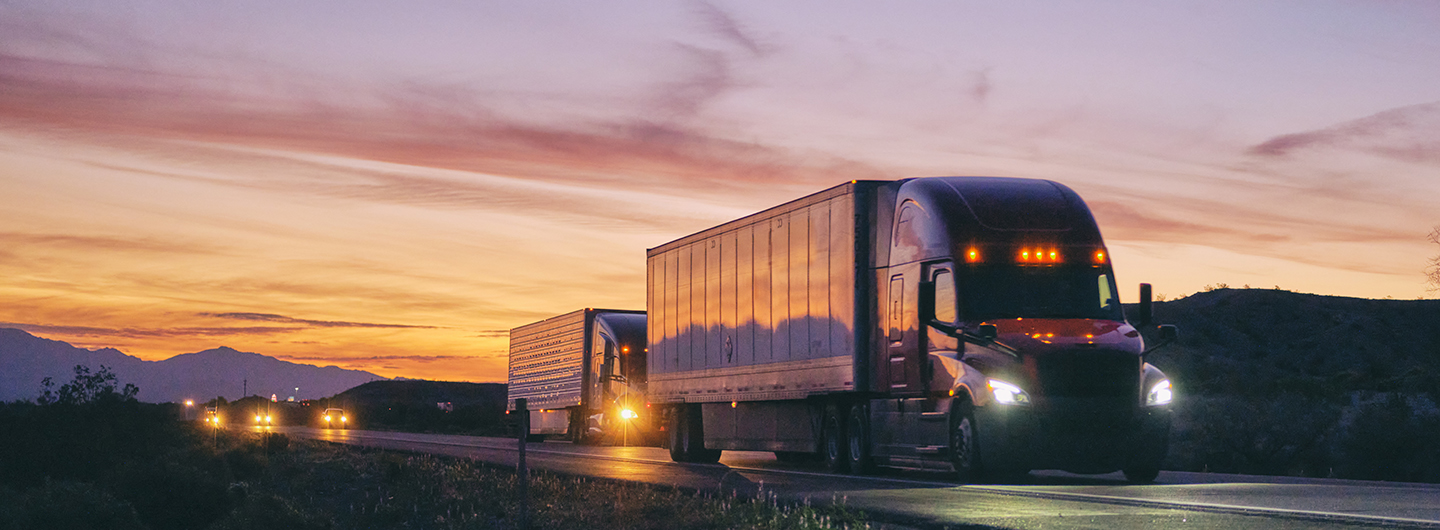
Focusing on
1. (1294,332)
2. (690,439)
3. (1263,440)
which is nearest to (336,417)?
(1294,332)

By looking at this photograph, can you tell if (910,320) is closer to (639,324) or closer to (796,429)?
(796,429)

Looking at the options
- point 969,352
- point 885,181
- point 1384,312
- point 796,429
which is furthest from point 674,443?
point 1384,312

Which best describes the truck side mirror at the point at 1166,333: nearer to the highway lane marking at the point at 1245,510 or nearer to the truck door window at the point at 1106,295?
the truck door window at the point at 1106,295

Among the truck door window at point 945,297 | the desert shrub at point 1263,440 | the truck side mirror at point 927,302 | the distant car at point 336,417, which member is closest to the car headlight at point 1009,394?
the truck door window at point 945,297

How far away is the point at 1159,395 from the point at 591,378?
78.0 ft

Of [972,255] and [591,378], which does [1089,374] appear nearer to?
[972,255]

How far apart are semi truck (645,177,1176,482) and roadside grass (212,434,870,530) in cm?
354

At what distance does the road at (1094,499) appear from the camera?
477 inches

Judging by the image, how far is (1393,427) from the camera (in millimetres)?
25250

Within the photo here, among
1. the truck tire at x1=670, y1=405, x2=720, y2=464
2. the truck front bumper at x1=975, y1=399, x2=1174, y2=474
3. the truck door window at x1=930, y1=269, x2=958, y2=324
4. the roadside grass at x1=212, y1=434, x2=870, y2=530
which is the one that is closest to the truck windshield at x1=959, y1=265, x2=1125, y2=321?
the truck door window at x1=930, y1=269, x2=958, y2=324

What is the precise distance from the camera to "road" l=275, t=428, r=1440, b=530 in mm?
12117

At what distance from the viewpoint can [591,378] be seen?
1583 inches

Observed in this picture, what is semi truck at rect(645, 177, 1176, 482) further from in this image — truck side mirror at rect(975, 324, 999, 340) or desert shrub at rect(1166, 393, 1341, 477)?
desert shrub at rect(1166, 393, 1341, 477)

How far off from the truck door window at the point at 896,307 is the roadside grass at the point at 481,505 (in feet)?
13.3
